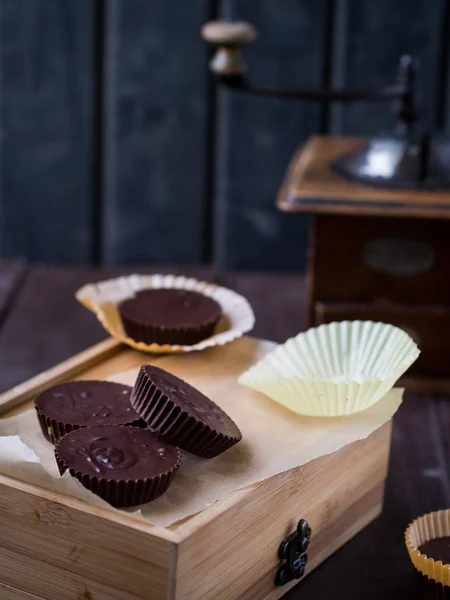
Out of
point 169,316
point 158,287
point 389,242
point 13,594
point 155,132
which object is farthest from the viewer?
point 155,132

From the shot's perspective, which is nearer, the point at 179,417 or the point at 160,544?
the point at 160,544

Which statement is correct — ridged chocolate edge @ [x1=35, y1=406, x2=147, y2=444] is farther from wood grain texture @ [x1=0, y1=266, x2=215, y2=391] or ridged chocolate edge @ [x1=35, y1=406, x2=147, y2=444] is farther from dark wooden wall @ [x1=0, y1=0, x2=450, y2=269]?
dark wooden wall @ [x1=0, y1=0, x2=450, y2=269]

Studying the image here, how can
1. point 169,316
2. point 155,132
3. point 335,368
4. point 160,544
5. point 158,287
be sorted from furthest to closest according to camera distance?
point 155,132 → point 158,287 → point 169,316 → point 335,368 → point 160,544

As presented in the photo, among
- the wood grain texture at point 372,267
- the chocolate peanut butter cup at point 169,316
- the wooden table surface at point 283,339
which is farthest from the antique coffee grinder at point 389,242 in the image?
the chocolate peanut butter cup at point 169,316

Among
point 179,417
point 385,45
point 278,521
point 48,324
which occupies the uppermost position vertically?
point 385,45

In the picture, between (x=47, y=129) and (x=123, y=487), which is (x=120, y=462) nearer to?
(x=123, y=487)

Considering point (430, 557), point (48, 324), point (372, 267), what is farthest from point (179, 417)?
point (48, 324)

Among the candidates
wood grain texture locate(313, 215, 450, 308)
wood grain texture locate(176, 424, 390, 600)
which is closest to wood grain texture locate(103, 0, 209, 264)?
wood grain texture locate(313, 215, 450, 308)
